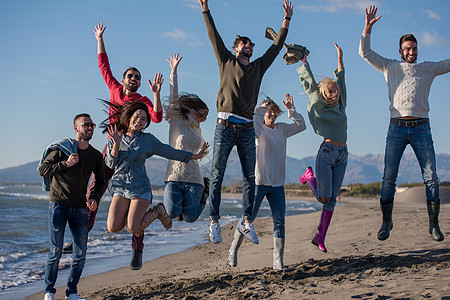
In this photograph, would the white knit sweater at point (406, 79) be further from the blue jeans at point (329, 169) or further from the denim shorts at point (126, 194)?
the denim shorts at point (126, 194)

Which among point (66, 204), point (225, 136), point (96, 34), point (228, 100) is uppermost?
point (96, 34)

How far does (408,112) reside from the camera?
648 centimetres

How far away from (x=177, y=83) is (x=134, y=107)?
3.50 ft

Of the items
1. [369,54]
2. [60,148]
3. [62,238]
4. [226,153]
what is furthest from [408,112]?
[62,238]

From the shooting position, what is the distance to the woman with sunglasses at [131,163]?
215 inches

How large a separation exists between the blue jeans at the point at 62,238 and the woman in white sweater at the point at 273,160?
2.41 meters

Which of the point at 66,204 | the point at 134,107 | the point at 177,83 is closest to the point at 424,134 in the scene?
the point at 177,83

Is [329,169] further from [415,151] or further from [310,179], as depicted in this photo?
[415,151]

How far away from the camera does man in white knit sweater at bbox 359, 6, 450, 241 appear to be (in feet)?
21.3

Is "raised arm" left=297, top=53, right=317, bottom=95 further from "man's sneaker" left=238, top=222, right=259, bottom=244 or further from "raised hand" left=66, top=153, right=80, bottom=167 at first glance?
"raised hand" left=66, top=153, right=80, bottom=167

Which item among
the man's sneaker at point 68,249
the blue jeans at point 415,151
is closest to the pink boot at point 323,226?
the blue jeans at point 415,151

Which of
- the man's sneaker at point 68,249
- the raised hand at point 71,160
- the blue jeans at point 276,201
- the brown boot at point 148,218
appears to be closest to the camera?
the raised hand at point 71,160

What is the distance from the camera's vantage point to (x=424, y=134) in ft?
21.2

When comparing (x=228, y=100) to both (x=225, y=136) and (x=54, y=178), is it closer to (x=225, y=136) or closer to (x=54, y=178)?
(x=225, y=136)
